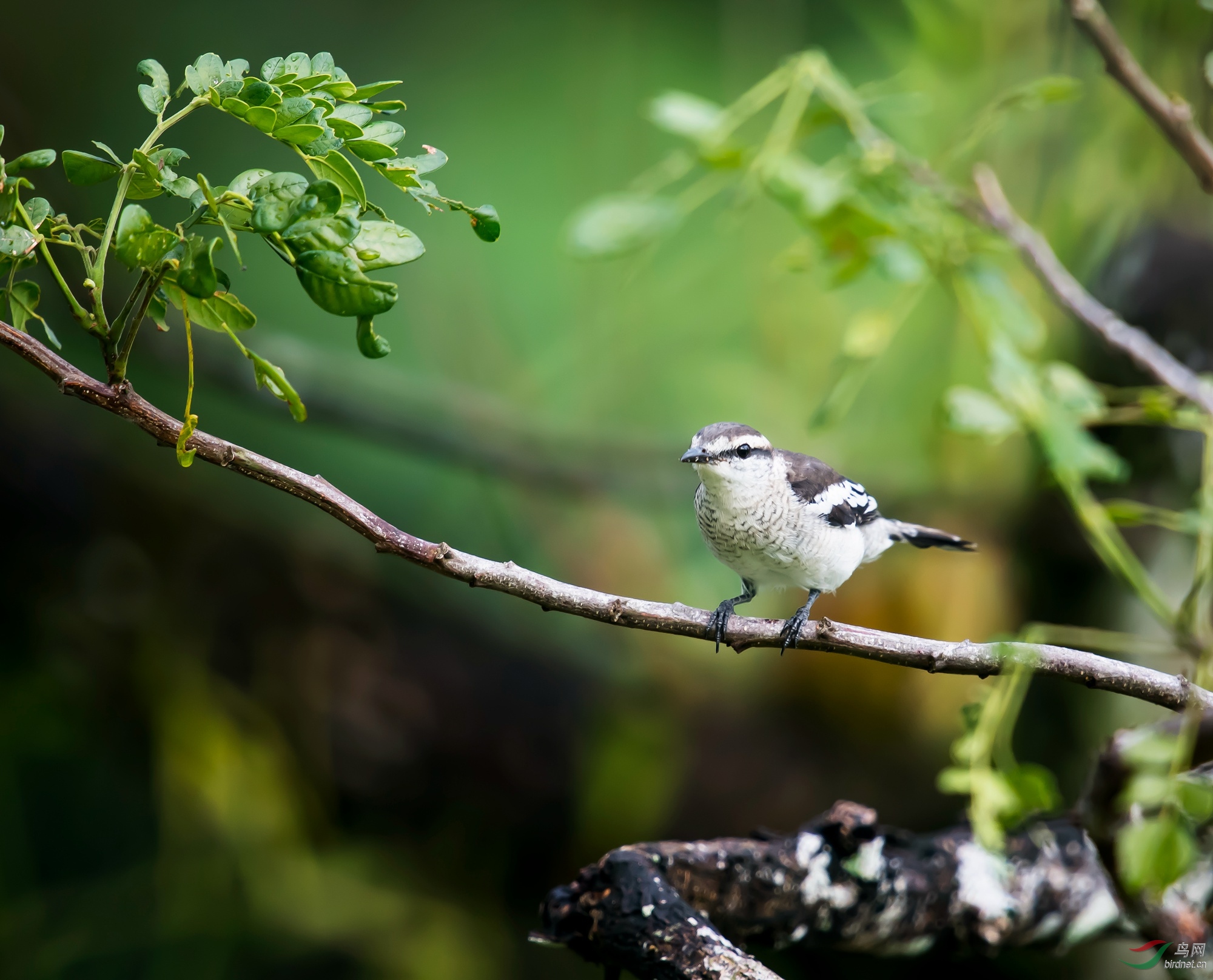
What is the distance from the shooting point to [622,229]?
164cm

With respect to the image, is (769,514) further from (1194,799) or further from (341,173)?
(341,173)

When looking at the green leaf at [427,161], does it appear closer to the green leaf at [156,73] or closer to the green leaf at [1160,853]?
the green leaf at [156,73]

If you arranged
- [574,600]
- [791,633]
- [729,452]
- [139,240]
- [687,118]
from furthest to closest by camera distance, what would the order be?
[729,452], [687,118], [791,633], [574,600], [139,240]

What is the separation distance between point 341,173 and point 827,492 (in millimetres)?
1398

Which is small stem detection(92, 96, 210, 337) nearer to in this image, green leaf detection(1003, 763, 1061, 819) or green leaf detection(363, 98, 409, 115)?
green leaf detection(363, 98, 409, 115)

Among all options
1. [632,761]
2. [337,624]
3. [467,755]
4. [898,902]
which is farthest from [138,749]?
[898,902]

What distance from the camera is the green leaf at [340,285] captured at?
2.53 feet

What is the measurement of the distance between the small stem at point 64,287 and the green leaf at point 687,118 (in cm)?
111

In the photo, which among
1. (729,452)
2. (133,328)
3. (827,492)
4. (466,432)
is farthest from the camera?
(466,432)

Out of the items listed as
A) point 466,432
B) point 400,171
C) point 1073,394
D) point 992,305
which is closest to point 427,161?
point 400,171

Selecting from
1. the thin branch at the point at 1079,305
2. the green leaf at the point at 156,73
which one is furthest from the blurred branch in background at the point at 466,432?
the green leaf at the point at 156,73

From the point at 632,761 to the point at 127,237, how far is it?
93.5 inches

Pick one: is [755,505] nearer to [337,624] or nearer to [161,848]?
[337,624]

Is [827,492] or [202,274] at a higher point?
[827,492]
